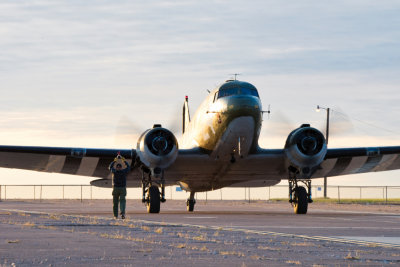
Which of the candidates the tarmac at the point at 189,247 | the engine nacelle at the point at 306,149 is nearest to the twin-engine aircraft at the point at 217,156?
the engine nacelle at the point at 306,149

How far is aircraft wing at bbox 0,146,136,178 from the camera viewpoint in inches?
1291

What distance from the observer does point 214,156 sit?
32094 millimetres

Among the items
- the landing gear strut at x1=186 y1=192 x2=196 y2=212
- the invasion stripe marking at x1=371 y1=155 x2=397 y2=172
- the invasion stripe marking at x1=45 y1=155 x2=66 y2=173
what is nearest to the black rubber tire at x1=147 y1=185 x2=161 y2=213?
the invasion stripe marking at x1=45 y1=155 x2=66 y2=173

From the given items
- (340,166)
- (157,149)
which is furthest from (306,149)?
(340,166)

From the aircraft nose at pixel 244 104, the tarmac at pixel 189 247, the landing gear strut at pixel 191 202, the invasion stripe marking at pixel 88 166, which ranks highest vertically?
the aircraft nose at pixel 244 104

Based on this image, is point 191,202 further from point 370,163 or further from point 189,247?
point 189,247

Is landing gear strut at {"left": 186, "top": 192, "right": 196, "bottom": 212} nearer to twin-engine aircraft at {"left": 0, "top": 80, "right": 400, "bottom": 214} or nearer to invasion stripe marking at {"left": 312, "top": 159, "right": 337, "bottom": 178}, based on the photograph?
twin-engine aircraft at {"left": 0, "top": 80, "right": 400, "bottom": 214}

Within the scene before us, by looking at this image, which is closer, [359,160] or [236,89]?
[236,89]

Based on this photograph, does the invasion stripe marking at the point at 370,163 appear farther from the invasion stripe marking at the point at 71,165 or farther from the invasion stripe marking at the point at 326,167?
the invasion stripe marking at the point at 71,165

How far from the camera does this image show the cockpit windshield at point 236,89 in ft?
97.8

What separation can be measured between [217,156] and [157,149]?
3.01 m

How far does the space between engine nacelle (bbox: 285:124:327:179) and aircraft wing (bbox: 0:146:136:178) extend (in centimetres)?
653

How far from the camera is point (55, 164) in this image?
114 ft

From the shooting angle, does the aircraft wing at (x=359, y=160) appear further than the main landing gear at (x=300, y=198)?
Yes
